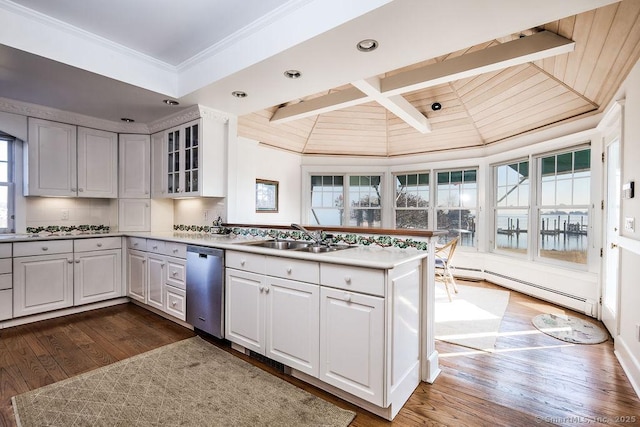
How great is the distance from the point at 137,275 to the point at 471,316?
4.02 m

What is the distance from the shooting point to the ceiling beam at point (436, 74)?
2648 millimetres

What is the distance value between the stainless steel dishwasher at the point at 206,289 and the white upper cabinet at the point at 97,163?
204 cm

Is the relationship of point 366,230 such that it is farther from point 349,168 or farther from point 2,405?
point 349,168

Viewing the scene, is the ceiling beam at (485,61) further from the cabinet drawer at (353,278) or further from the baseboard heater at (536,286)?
the baseboard heater at (536,286)

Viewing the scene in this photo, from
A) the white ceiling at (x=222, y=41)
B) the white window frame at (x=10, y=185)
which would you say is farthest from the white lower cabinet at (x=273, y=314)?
the white window frame at (x=10, y=185)

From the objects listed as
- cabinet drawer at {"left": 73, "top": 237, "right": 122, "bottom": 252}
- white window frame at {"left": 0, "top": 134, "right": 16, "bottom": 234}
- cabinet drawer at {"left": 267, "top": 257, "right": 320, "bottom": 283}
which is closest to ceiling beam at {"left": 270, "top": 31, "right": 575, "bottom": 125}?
cabinet drawer at {"left": 267, "top": 257, "right": 320, "bottom": 283}

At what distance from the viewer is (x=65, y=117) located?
3.79 metres

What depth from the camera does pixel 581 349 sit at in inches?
107

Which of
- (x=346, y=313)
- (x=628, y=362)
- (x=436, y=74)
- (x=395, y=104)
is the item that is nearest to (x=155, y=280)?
(x=346, y=313)

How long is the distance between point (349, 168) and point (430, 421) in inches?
187

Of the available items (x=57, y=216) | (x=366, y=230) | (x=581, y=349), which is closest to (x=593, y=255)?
(x=581, y=349)

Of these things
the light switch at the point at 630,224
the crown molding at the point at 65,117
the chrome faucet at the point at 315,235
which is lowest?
the chrome faucet at the point at 315,235

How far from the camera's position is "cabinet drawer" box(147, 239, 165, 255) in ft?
11.3

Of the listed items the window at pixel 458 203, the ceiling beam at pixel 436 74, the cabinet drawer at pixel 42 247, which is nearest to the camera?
the ceiling beam at pixel 436 74
